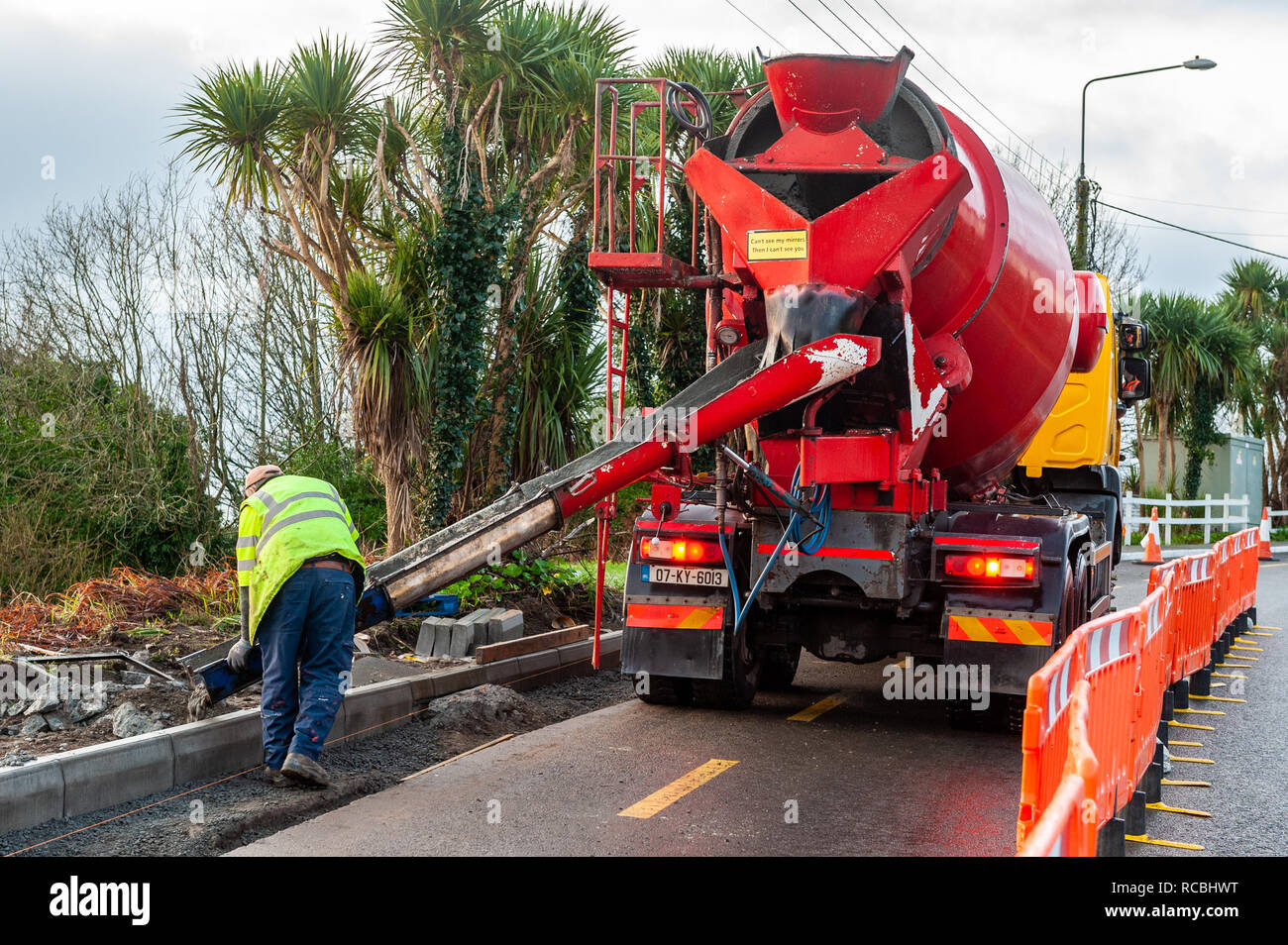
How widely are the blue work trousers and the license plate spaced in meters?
2.15

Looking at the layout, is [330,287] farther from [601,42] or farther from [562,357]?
[601,42]

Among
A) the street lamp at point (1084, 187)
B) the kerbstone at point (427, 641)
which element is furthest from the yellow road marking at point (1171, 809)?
the street lamp at point (1084, 187)

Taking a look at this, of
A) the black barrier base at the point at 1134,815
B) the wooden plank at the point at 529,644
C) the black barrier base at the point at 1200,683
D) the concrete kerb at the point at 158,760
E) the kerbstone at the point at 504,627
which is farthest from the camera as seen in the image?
the black barrier base at the point at 1200,683

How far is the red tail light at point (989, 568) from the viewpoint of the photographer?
22.9 ft

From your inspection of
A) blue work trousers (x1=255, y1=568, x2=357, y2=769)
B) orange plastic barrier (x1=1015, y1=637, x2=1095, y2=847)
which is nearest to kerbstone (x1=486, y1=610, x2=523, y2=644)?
blue work trousers (x1=255, y1=568, x2=357, y2=769)

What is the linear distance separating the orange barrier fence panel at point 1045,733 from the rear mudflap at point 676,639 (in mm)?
3133

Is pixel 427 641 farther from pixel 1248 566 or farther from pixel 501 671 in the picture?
pixel 1248 566

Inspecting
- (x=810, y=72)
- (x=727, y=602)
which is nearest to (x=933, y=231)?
(x=810, y=72)

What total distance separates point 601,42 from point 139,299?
21.0 ft

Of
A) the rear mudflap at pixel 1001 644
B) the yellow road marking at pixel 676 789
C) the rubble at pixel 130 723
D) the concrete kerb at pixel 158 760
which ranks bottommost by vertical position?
the yellow road marking at pixel 676 789

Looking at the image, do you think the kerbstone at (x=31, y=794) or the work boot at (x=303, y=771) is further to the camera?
the work boot at (x=303, y=771)

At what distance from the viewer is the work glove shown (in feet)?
19.6

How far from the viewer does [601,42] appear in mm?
14602

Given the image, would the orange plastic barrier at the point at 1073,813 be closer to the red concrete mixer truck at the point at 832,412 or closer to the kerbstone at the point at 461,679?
the red concrete mixer truck at the point at 832,412
